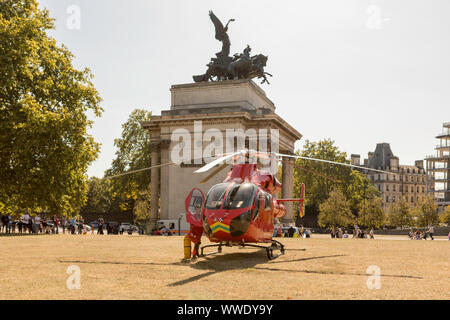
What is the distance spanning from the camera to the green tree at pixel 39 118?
1235 inches

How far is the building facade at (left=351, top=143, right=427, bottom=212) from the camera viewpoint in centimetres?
13788

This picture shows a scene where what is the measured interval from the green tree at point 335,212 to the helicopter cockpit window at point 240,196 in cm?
6444

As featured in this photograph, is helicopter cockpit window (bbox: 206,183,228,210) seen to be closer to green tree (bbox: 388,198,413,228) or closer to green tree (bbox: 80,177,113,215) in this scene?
green tree (bbox: 388,198,413,228)

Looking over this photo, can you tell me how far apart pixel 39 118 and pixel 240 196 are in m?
19.5

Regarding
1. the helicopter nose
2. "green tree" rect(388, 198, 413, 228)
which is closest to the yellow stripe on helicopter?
the helicopter nose

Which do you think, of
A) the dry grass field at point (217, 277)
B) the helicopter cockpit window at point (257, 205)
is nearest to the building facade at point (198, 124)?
the helicopter cockpit window at point (257, 205)

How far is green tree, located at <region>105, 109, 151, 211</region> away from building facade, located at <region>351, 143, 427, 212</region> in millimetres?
81666

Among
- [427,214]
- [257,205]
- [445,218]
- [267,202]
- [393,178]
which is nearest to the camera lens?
[257,205]

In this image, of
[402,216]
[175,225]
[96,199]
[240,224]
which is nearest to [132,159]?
[175,225]

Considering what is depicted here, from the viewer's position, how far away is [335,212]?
80188mm

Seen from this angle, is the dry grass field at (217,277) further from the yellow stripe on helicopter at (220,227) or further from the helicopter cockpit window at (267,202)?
the helicopter cockpit window at (267,202)

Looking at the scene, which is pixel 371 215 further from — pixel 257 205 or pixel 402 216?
pixel 257 205
